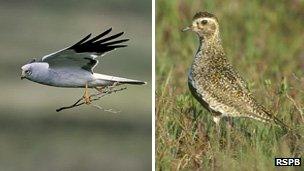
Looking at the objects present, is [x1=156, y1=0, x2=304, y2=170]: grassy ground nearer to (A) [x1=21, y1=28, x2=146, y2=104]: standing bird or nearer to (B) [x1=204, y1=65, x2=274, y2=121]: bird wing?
(B) [x1=204, y1=65, x2=274, y2=121]: bird wing

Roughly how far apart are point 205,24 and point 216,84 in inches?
12.5

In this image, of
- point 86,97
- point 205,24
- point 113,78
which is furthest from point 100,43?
point 205,24

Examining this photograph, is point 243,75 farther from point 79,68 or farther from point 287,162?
point 79,68

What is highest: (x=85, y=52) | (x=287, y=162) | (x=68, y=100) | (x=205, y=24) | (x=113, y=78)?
(x=205, y=24)

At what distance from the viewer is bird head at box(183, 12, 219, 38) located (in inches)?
108

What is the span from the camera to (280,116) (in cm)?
276

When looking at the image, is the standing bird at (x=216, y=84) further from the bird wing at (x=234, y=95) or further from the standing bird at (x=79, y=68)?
the standing bird at (x=79, y=68)

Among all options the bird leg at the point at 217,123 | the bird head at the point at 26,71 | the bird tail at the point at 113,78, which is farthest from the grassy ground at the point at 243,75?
the bird head at the point at 26,71

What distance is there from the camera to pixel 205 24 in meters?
2.74

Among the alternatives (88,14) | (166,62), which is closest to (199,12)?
(166,62)

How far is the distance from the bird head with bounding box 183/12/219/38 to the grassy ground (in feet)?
0.14

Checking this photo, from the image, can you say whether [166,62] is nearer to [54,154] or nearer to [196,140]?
[196,140]

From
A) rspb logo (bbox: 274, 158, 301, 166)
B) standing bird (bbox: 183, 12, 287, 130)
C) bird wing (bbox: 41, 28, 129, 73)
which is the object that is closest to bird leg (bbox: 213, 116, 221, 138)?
standing bird (bbox: 183, 12, 287, 130)

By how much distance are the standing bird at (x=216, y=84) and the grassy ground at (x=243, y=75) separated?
0.04m
